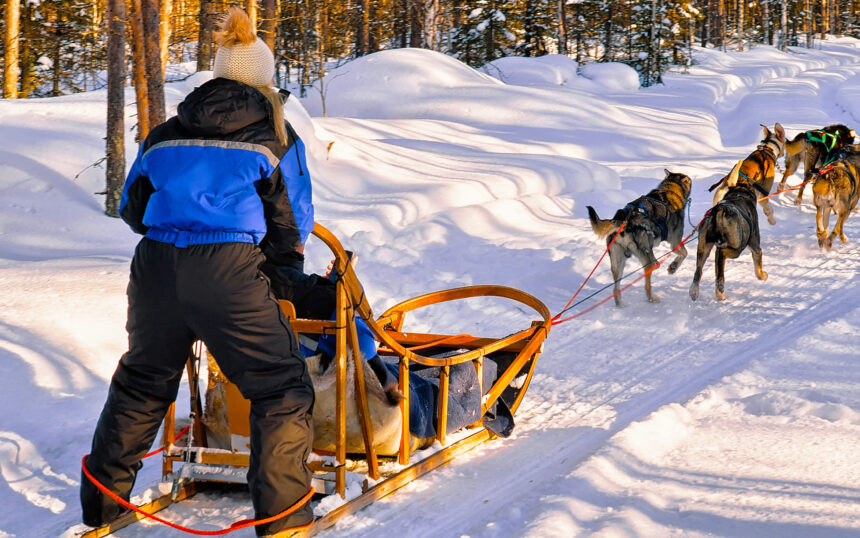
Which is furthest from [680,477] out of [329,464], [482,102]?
[482,102]

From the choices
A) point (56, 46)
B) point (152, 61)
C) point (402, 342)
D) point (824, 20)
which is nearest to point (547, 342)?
point (402, 342)

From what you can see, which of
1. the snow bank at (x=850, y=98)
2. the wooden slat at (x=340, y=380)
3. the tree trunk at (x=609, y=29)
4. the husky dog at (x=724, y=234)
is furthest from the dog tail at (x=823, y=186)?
the tree trunk at (x=609, y=29)

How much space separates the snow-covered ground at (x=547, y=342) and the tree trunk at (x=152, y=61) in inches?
54.0

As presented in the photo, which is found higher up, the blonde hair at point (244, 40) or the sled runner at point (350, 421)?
the blonde hair at point (244, 40)

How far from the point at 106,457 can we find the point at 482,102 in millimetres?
15103

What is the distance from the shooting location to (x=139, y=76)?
328 inches

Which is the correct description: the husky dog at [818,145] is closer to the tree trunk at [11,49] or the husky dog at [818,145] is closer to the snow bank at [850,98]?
the snow bank at [850,98]

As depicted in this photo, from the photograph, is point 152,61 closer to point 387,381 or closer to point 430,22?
point 387,381

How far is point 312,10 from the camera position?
21.4 m

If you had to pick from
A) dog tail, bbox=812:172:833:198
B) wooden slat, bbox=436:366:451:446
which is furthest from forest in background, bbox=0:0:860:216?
dog tail, bbox=812:172:833:198

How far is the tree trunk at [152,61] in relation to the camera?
7391 mm

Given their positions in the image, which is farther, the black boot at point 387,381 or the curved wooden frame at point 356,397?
the black boot at point 387,381

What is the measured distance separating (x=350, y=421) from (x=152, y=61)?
565 cm

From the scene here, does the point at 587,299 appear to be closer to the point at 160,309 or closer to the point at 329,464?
the point at 329,464
